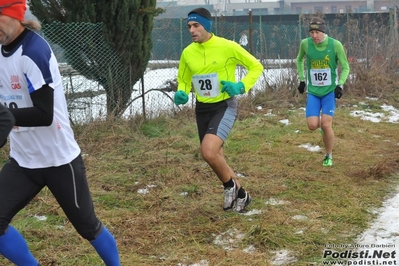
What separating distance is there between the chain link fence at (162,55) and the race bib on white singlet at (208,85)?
12.0ft

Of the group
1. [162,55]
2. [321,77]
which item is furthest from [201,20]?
[162,55]

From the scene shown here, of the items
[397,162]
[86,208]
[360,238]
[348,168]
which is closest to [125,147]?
[348,168]

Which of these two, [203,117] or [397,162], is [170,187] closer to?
[203,117]

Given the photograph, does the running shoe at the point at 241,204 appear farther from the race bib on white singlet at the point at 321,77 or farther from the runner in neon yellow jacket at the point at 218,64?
the race bib on white singlet at the point at 321,77

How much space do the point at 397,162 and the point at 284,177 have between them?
1.62 m

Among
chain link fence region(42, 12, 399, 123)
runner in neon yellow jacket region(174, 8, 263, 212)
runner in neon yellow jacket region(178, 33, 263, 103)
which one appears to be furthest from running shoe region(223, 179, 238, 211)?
chain link fence region(42, 12, 399, 123)

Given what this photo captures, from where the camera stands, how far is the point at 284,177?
688cm

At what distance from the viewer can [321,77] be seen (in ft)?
24.6

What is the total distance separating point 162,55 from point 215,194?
22.4ft

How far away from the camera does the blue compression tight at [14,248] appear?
346 centimetres

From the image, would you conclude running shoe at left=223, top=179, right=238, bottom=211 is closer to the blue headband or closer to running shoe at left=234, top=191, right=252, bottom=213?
running shoe at left=234, top=191, right=252, bottom=213

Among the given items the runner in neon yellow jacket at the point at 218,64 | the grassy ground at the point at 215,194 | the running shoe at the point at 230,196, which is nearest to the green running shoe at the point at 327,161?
the grassy ground at the point at 215,194

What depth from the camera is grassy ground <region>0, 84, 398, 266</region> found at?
4.66 meters

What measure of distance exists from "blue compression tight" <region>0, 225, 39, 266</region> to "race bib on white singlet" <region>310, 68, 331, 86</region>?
4.88 meters
